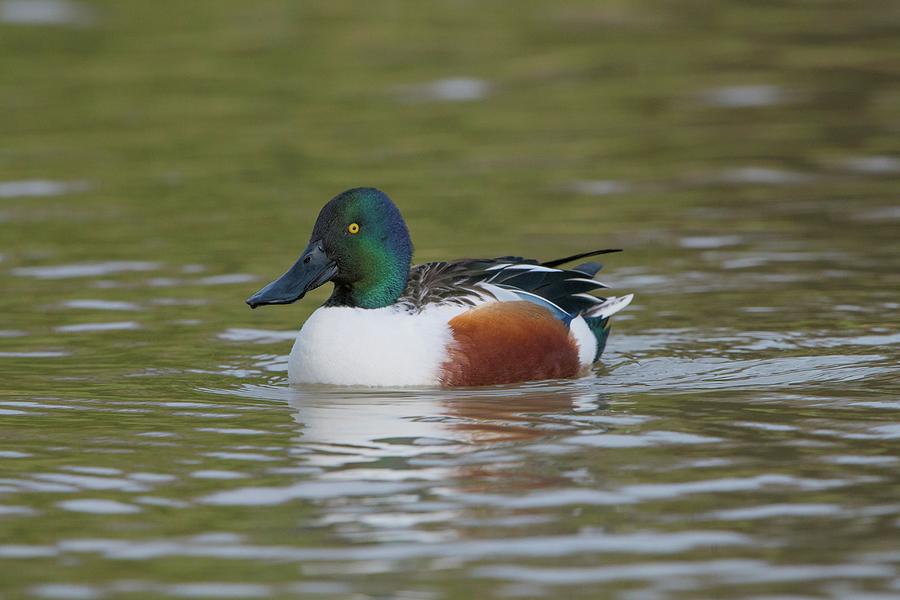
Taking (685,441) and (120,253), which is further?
(120,253)

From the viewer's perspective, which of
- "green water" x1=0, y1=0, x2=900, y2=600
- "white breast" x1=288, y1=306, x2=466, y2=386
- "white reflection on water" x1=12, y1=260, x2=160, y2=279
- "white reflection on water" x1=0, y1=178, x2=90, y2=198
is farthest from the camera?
"white reflection on water" x1=0, y1=178, x2=90, y2=198

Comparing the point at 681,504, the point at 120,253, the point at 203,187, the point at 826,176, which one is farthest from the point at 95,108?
the point at 681,504

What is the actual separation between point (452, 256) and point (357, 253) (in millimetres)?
2952

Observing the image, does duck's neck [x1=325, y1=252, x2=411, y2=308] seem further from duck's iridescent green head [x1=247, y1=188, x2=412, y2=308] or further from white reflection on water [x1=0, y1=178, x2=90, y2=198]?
white reflection on water [x1=0, y1=178, x2=90, y2=198]

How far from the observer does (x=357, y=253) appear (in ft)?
28.7

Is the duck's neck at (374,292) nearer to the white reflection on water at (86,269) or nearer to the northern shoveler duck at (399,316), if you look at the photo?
the northern shoveler duck at (399,316)

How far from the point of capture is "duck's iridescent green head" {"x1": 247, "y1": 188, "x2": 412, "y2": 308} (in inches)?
343

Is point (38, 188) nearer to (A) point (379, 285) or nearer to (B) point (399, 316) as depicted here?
(A) point (379, 285)

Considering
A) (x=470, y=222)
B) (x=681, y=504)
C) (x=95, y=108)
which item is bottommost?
(x=681, y=504)

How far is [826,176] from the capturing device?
1356cm

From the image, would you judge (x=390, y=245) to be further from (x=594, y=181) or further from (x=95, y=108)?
(x=95, y=108)

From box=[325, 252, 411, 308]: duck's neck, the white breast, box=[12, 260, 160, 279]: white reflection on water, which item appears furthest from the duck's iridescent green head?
box=[12, 260, 160, 279]: white reflection on water

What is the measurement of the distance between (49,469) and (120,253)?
5145mm

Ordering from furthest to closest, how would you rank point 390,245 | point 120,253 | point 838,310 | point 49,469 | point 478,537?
1. point 120,253
2. point 838,310
3. point 390,245
4. point 49,469
5. point 478,537
